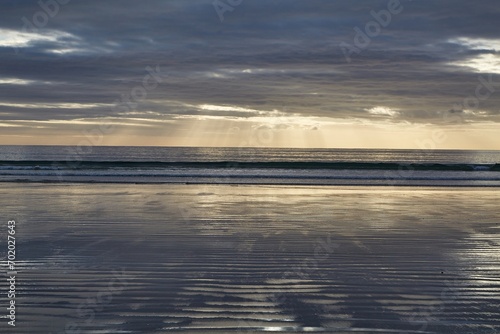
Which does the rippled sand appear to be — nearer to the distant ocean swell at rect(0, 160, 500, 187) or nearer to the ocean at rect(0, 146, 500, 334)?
the ocean at rect(0, 146, 500, 334)

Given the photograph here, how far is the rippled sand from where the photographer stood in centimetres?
694

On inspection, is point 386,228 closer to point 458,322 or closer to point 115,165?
point 458,322

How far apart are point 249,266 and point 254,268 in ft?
0.58

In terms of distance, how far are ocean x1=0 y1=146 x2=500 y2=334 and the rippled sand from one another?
0.09 feet

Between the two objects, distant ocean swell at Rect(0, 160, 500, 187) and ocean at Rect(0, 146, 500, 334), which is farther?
distant ocean swell at Rect(0, 160, 500, 187)

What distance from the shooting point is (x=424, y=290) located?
8.34 meters

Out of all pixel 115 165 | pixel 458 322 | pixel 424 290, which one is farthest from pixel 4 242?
pixel 115 165

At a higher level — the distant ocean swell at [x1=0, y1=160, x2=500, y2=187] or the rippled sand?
the rippled sand

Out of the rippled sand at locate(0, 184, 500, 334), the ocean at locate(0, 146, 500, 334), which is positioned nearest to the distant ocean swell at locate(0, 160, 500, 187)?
the ocean at locate(0, 146, 500, 334)

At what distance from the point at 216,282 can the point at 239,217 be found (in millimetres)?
8217

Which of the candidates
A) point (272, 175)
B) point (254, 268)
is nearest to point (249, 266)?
point (254, 268)

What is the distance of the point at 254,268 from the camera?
9812 millimetres

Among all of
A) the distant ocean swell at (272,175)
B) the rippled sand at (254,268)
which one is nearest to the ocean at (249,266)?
the rippled sand at (254,268)

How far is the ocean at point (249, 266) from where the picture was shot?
695cm
